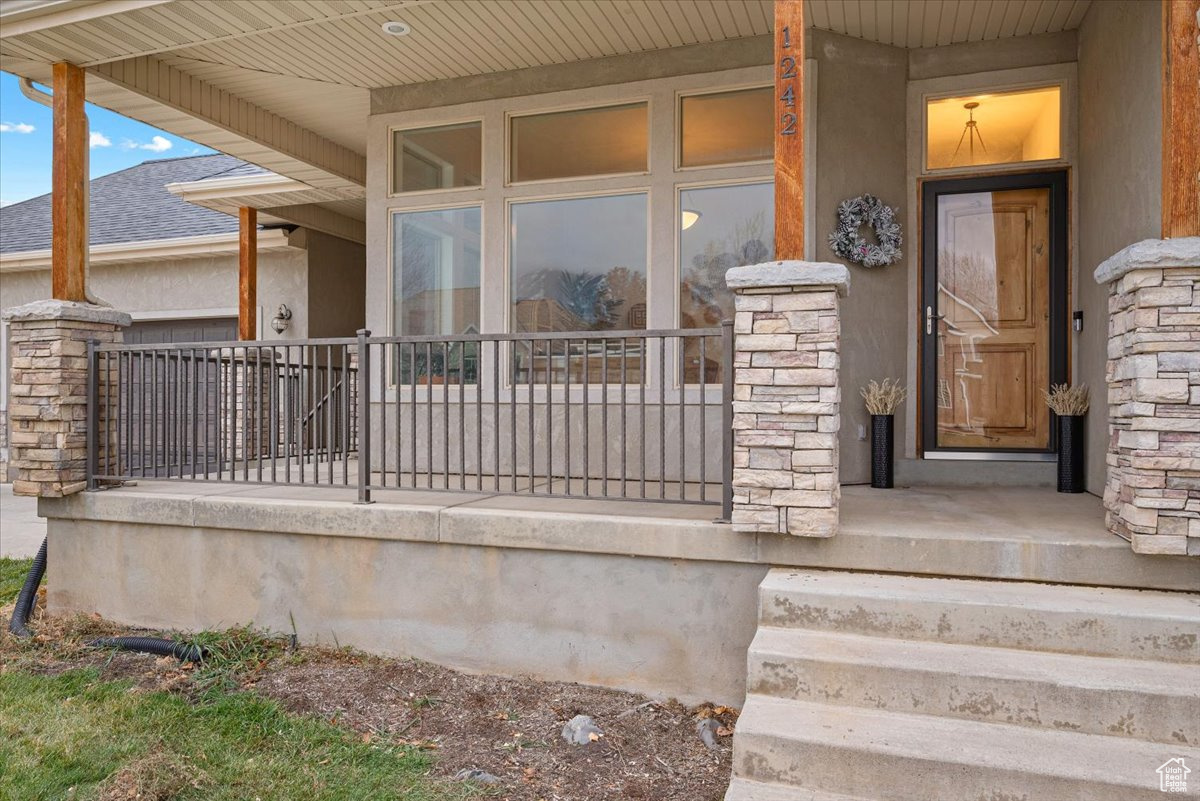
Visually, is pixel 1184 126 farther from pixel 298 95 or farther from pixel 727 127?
pixel 298 95

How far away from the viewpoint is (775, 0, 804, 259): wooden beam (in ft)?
10.0

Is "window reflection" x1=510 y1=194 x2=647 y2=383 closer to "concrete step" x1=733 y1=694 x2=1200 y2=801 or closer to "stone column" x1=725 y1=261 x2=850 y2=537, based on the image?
"stone column" x1=725 y1=261 x2=850 y2=537

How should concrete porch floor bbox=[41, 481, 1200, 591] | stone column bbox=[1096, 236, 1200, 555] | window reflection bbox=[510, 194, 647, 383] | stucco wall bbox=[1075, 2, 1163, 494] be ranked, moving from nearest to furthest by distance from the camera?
1. stone column bbox=[1096, 236, 1200, 555]
2. concrete porch floor bbox=[41, 481, 1200, 591]
3. stucco wall bbox=[1075, 2, 1163, 494]
4. window reflection bbox=[510, 194, 647, 383]

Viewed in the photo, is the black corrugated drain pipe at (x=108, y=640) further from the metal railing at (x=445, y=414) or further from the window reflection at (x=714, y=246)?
the window reflection at (x=714, y=246)

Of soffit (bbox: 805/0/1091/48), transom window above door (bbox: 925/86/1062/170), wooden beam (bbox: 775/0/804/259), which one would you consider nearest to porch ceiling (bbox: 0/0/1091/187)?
soffit (bbox: 805/0/1091/48)

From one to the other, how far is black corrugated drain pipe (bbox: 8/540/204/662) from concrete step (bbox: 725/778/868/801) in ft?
8.77

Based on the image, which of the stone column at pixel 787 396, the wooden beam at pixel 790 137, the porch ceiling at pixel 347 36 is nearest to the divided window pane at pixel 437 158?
the porch ceiling at pixel 347 36

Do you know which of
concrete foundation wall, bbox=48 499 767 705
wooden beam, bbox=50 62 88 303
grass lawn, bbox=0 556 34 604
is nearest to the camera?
concrete foundation wall, bbox=48 499 767 705

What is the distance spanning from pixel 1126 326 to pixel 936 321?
2042 mm

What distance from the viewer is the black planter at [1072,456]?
4281 mm

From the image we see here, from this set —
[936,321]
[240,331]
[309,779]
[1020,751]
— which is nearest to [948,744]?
[1020,751]

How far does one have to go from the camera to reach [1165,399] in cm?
267

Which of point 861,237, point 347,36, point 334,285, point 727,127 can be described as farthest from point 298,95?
point 861,237

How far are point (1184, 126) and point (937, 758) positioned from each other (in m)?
2.29
